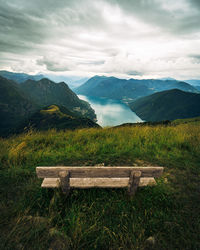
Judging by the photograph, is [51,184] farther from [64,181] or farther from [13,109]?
[13,109]

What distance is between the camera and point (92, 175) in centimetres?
320

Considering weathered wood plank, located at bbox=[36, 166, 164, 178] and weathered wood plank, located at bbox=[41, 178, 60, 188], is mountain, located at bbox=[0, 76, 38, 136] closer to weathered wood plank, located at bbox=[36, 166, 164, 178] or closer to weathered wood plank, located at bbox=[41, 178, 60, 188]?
weathered wood plank, located at bbox=[41, 178, 60, 188]

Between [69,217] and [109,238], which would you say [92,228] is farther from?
[69,217]

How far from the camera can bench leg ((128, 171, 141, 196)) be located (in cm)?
311

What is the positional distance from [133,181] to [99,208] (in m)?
1.00

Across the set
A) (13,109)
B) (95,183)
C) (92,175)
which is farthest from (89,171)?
(13,109)

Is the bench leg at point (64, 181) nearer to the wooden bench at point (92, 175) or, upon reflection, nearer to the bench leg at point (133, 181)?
the wooden bench at point (92, 175)

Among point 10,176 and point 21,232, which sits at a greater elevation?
point 21,232

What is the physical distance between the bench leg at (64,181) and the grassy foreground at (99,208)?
0.69ft

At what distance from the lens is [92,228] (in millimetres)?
2531

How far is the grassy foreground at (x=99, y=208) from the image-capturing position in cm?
236

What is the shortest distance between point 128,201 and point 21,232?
2.28 metres

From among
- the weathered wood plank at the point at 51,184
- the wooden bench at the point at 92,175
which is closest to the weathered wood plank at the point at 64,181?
the wooden bench at the point at 92,175

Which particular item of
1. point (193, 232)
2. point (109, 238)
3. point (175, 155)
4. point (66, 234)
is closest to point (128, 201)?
point (109, 238)
